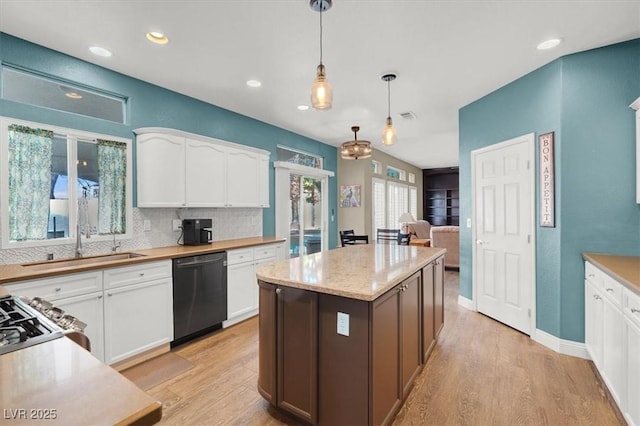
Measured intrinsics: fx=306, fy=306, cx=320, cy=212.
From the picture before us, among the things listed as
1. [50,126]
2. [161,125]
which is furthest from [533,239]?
[50,126]

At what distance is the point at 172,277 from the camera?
9.75ft

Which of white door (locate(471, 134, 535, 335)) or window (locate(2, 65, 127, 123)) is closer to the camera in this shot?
window (locate(2, 65, 127, 123))

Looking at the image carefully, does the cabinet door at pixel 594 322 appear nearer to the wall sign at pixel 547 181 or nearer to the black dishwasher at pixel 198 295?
the wall sign at pixel 547 181

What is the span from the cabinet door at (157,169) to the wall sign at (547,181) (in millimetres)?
3803

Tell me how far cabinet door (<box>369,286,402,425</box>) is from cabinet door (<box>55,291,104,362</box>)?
2178mm

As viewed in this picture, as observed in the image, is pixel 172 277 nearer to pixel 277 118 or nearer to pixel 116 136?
pixel 116 136

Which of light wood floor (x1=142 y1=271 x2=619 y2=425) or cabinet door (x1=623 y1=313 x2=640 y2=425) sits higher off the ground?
cabinet door (x1=623 y1=313 x2=640 y2=425)

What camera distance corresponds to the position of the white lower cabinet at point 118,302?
226 centimetres

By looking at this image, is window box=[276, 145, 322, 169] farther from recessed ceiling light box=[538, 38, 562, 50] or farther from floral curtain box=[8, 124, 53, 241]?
recessed ceiling light box=[538, 38, 562, 50]

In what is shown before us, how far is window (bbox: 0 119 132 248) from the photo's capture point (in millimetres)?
2494

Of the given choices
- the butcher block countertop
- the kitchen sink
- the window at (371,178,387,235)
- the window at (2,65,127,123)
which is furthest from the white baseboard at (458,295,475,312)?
the window at (2,65,127,123)

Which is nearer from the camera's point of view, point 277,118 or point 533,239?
point 533,239

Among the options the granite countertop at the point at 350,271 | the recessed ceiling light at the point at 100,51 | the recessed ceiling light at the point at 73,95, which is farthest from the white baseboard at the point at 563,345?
the recessed ceiling light at the point at 73,95

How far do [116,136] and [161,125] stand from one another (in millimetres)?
514
